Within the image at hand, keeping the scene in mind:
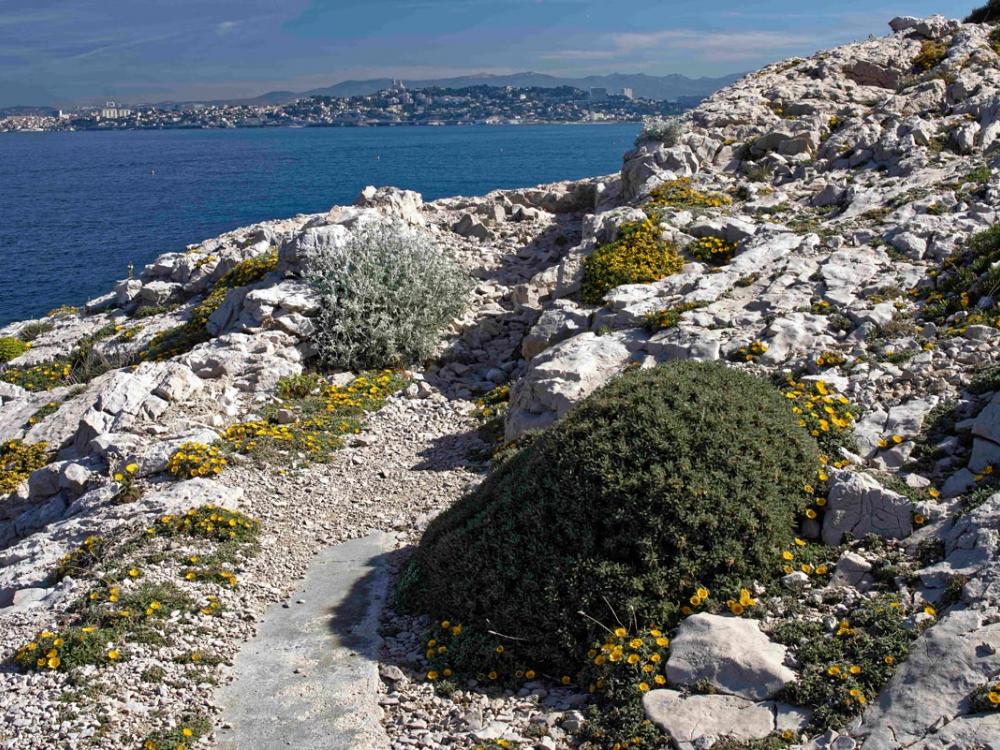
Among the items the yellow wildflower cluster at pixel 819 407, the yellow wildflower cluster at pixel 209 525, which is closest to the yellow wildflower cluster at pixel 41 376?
the yellow wildflower cluster at pixel 209 525

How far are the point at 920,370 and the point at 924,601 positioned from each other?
14.3 ft

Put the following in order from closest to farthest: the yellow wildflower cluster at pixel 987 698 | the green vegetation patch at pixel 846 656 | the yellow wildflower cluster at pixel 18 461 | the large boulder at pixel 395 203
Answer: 1. the yellow wildflower cluster at pixel 987 698
2. the green vegetation patch at pixel 846 656
3. the yellow wildflower cluster at pixel 18 461
4. the large boulder at pixel 395 203

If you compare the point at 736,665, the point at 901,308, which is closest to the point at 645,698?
the point at 736,665

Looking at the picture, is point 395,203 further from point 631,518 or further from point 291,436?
point 631,518

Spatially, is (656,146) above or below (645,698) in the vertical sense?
above

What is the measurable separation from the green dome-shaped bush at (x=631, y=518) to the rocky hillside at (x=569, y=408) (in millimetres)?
375

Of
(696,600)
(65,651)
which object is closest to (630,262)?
(696,600)

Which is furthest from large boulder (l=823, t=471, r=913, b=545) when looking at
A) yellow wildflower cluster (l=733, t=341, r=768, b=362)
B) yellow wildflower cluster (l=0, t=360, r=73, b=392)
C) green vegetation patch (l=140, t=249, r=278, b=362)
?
yellow wildflower cluster (l=0, t=360, r=73, b=392)

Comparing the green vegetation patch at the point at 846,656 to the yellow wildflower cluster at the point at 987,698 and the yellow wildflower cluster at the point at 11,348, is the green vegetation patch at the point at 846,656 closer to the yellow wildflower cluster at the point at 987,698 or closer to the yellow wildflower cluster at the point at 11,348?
the yellow wildflower cluster at the point at 987,698

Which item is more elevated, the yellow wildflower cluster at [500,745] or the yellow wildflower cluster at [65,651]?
the yellow wildflower cluster at [65,651]

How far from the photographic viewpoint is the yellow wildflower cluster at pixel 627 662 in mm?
6901

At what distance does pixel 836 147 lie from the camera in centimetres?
2197

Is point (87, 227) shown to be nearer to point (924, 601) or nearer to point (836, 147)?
point (836, 147)

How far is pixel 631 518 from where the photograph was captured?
7621mm
